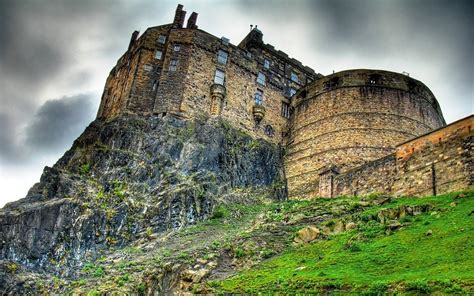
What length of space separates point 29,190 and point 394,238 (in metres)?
23.6

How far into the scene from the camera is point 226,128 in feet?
121

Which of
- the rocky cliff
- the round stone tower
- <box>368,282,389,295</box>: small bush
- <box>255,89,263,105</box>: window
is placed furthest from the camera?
<box>255,89,263,105</box>: window

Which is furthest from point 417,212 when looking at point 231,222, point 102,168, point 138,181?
point 102,168

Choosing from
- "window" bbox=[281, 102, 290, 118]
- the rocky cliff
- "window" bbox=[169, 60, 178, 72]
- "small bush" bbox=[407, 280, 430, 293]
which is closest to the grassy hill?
"small bush" bbox=[407, 280, 430, 293]

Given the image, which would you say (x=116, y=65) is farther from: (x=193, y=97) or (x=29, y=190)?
(x=29, y=190)

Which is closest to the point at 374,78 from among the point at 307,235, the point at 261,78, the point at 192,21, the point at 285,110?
the point at 285,110

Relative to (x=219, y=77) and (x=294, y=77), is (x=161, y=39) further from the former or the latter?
(x=294, y=77)

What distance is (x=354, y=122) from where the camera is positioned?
3750 centimetres

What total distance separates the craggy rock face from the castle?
1925 mm

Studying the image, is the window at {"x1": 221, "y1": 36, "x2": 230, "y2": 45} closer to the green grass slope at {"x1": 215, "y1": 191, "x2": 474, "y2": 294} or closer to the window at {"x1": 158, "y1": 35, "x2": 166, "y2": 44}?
the window at {"x1": 158, "y1": 35, "x2": 166, "y2": 44}

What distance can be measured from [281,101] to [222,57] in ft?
23.0

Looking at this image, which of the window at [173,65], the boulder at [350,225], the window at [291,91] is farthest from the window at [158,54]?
the boulder at [350,225]

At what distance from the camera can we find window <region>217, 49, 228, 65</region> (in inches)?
1568

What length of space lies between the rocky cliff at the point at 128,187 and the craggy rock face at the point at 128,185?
6 cm
